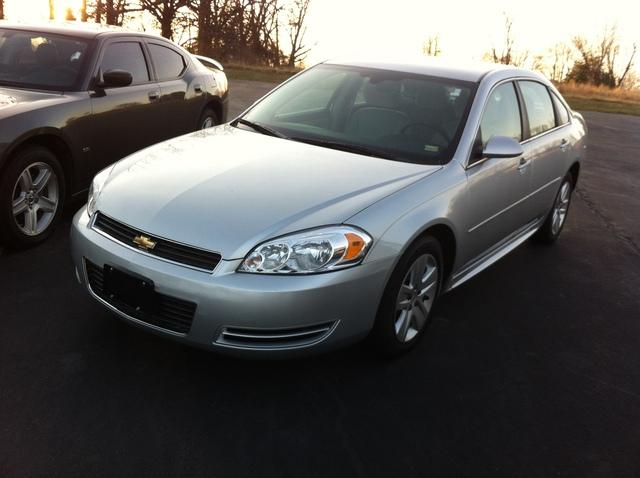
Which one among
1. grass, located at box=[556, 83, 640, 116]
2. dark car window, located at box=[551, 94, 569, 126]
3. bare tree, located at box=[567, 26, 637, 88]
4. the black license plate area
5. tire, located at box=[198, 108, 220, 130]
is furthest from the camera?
bare tree, located at box=[567, 26, 637, 88]

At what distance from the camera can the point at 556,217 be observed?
5949 mm

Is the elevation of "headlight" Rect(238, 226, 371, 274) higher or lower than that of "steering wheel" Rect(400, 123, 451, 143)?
lower

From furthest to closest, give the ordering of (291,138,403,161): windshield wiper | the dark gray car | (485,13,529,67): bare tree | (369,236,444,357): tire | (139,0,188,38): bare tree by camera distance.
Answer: (485,13,529,67): bare tree
(139,0,188,38): bare tree
the dark gray car
(291,138,403,161): windshield wiper
(369,236,444,357): tire

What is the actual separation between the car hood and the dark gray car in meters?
1.17

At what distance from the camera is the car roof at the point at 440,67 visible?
449cm

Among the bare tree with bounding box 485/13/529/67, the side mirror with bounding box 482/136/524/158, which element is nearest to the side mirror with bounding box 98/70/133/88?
the side mirror with bounding box 482/136/524/158

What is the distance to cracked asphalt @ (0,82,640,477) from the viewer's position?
279 centimetres

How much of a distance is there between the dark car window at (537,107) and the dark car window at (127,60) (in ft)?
11.1

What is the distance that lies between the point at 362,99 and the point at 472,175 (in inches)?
38.6

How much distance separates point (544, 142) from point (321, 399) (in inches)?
114

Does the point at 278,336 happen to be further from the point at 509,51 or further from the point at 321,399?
the point at 509,51

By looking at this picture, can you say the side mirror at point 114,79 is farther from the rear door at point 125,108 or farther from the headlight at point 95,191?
the headlight at point 95,191

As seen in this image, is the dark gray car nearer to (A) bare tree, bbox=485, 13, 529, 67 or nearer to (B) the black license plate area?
(B) the black license plate area

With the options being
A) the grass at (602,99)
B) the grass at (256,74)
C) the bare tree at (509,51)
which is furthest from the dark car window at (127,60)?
the bare tree at (509,51)
